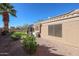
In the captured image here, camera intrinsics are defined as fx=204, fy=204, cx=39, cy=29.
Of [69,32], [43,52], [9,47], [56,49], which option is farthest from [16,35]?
[69,32]

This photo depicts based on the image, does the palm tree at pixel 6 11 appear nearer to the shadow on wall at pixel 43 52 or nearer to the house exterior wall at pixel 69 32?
the shadow on wall at pixel 43 52

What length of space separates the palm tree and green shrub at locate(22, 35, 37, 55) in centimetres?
106

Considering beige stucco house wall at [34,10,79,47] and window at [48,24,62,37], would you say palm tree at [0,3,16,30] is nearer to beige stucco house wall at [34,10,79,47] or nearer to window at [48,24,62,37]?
beige stucco house wall at [34,10,79,47]

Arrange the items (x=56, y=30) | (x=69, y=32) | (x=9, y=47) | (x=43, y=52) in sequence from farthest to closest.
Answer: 1. (x=56, y=30)
2. (x=69, y=32)
3. (x=9, y=47)
4. (x=43, y=52)

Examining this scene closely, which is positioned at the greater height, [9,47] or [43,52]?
[9,47]

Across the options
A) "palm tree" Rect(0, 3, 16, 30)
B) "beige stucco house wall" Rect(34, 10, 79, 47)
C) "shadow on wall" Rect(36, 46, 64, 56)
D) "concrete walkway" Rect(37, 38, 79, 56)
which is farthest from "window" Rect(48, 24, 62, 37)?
"palm tree" Rect(0, 3, 16, 30)

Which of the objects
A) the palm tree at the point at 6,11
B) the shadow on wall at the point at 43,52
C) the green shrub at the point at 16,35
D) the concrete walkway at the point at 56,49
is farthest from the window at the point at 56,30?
the palm tree at the point at 6,11

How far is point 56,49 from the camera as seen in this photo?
991cm

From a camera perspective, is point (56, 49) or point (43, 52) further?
point (56, 49)

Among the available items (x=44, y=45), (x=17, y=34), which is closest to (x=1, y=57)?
(x=17, y=34)

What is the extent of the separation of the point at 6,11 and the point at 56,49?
3.18 m

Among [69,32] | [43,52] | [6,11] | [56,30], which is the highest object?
[6,11]

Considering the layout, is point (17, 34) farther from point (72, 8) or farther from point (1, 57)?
point (72, 8)

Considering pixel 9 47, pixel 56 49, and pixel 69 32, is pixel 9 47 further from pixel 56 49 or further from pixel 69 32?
pixel 69 32
